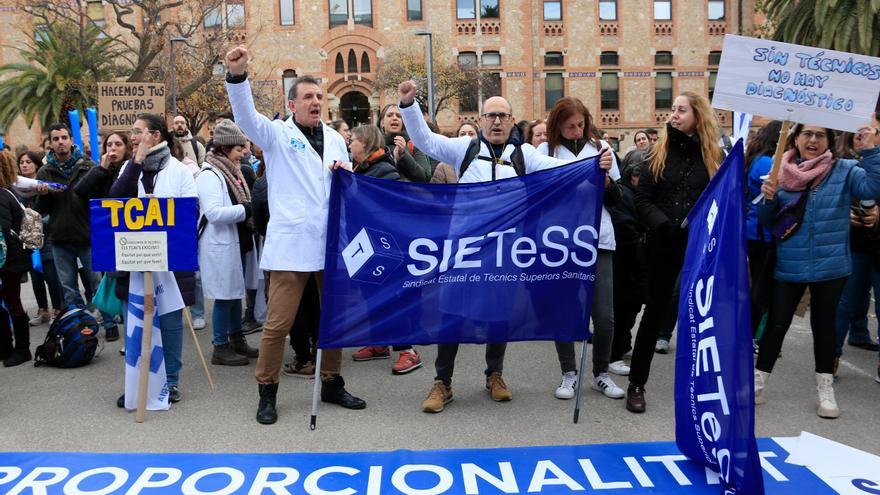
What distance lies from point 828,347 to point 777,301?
0.44m

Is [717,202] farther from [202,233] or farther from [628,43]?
[628,43]

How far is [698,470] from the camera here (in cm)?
393

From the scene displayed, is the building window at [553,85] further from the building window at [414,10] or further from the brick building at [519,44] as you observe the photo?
the building window at [414,10]

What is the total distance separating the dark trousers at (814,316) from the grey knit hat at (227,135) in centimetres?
441

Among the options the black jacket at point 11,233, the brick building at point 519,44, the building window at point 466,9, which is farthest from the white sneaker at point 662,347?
the building window at point 466,9

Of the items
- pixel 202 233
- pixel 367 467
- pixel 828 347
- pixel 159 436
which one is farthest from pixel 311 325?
pixel 828 347

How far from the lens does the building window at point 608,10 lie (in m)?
38.5

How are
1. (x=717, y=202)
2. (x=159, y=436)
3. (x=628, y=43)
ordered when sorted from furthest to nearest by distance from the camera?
(x=628, y=43)
(x=159, y=436)
(x=717, y=202)

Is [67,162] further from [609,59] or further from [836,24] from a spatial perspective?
[609,59]

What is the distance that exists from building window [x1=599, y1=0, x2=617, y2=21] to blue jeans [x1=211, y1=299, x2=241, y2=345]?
35687 mm

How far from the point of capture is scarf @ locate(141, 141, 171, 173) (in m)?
5.42

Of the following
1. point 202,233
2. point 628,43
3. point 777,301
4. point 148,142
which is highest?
point 628,43

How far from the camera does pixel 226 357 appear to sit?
6477 mm

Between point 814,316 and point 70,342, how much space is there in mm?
5864
